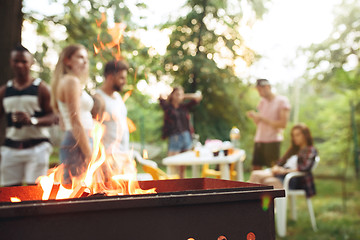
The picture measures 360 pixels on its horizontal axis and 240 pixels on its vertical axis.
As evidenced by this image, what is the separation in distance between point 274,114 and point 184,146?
1.72 m

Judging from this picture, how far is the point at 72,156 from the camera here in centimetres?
266

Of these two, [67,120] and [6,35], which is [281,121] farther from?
[6,35]

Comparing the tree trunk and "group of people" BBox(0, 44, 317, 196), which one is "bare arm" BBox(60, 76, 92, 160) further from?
the tree trunk

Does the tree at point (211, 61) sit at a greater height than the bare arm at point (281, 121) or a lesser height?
greater

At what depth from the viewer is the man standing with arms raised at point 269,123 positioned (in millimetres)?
5340

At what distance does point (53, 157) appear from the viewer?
16391 mm

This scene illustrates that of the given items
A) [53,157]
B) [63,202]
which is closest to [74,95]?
[63,202]

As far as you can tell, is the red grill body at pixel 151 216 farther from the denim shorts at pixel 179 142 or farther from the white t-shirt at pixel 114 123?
the denim shorts at pixel 179 142

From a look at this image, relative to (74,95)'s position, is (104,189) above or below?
below

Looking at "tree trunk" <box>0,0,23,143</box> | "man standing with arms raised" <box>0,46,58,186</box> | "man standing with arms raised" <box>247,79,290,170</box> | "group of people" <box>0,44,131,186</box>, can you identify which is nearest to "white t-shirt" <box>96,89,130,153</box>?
"group of people" <box>0,44,131,186</box>

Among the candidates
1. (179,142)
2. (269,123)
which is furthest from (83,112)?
(179,142)

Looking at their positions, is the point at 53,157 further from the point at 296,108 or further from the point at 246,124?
the point at 296,108

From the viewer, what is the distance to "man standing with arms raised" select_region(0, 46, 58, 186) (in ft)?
11.0

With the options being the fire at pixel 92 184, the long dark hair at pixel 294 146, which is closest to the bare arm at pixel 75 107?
the fire at pixel 92 184
